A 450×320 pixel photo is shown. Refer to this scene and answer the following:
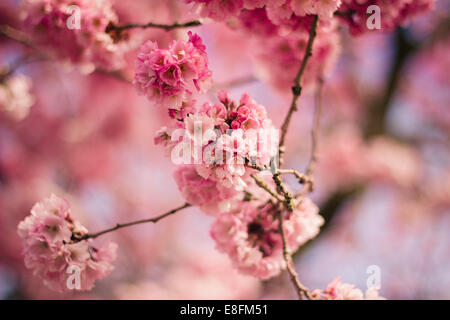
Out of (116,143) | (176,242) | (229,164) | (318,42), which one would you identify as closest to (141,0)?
(318,42)

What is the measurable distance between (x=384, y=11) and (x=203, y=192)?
2.93 feet

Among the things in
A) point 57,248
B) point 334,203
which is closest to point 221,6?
point 57,248

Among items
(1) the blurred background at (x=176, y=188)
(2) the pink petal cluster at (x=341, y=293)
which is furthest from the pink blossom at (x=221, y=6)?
(1) the blurred background at (x=176, y=188)

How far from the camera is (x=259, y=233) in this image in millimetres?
1217

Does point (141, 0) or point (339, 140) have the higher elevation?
point (141, 0)

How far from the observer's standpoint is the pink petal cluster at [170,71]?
0.88 m

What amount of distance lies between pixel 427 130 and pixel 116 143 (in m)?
3.97

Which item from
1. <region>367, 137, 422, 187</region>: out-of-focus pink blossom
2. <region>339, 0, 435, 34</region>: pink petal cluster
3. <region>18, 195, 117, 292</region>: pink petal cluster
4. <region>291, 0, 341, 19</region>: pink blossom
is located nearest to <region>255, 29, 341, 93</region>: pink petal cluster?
<region>339, 0, 435, 34</region>: pink petal cluster

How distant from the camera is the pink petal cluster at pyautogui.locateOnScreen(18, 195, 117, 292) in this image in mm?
1000

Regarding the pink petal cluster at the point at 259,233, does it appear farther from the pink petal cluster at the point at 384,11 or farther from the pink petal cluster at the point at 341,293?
the pink petal cluster at the point at 384,11

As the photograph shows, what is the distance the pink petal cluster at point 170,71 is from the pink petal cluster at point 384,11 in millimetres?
694

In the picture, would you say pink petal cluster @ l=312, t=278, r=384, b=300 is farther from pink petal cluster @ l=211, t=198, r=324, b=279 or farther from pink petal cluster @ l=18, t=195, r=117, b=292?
pink petal cluster @ l=18, t=195, r=117, b=292
